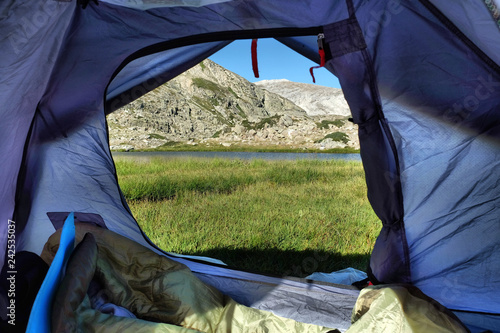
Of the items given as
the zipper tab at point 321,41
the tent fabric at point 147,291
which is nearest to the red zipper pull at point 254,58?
the zipper tab at point 321,41

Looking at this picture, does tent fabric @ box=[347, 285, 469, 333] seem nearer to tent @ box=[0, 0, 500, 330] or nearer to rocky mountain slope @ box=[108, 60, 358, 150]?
tent @ box=[0, 0, 500, 330]

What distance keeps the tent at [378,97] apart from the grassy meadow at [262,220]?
2.78 feet

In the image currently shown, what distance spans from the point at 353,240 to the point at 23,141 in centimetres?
249

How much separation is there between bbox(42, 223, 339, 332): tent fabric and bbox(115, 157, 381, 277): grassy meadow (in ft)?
1.44

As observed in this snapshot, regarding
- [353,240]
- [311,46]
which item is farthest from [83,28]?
[353,240]

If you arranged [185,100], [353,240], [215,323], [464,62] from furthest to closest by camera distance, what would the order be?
[185,100], [353,240], [215,323], [464,62]

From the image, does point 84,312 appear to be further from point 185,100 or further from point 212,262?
point 185,100

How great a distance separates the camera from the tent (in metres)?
1.42

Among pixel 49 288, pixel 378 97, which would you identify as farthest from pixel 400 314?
pixel 49 288

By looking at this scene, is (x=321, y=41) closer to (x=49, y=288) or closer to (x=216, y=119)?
(x=49, y=288)

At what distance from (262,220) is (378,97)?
2.24 metres

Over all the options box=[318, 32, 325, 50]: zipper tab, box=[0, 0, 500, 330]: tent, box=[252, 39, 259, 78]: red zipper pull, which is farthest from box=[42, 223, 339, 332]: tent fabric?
box=[318, 32, 325, 50]: zipper tab

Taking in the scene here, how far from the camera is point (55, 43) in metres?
1.61

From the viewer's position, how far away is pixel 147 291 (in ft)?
5.20
